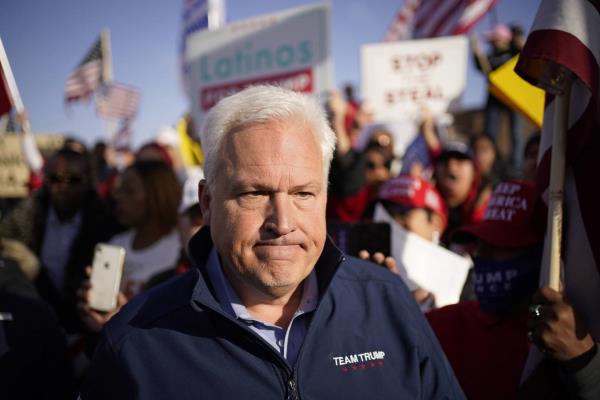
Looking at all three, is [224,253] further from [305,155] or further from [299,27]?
[299,27]

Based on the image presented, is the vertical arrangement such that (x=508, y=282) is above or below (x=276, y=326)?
below

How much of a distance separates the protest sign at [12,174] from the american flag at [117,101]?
591 cm

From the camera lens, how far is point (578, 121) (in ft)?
6.90

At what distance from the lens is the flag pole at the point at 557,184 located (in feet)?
6.68

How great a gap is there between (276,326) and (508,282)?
4.04 ft

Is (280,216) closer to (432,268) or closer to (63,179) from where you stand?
(432,268)

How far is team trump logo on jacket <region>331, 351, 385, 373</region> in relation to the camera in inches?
67.9

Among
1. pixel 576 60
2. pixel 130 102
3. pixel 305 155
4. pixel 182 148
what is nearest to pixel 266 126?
pixel 305 155

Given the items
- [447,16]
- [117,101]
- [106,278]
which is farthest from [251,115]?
[117,101]

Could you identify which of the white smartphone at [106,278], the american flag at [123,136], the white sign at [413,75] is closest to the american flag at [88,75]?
the american flag at [123,136]

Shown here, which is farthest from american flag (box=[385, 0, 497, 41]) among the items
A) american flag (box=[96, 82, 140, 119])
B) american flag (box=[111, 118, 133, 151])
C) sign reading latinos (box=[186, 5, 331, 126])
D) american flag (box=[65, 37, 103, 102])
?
american flag (box=[111, 118, 133, 151])

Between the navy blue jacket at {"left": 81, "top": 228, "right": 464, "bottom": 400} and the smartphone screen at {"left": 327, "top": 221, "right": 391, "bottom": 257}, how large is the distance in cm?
84

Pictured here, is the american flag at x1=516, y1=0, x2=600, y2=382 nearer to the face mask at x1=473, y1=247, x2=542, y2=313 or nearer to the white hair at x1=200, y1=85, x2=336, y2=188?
the face mask at x1=473, y1=247, x2=542, y2=313

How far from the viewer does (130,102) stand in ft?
53.8
